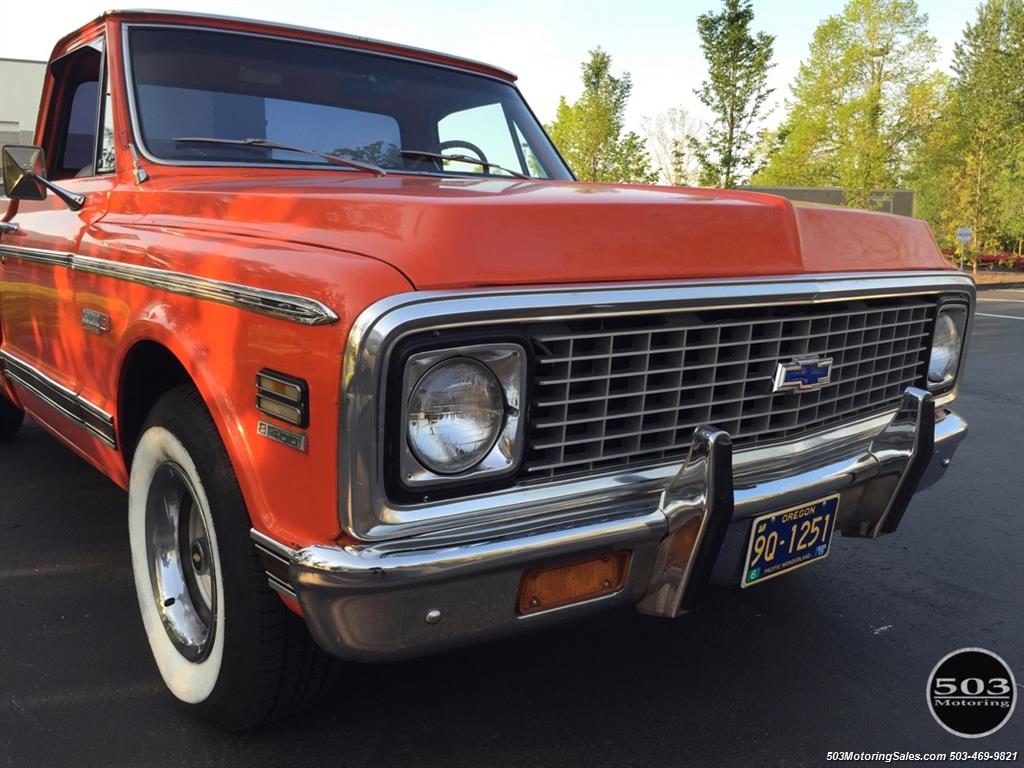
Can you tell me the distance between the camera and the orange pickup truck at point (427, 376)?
162cm

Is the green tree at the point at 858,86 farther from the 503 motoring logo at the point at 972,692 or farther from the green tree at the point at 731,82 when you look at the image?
the 503 motoring logo at the point at 972,692

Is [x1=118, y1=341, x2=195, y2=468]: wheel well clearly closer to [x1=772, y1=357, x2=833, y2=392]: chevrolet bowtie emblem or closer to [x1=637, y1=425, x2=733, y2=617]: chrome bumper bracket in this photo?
[x1=637, y1=425, x2=733, y2=617]: chrome bumper bracket

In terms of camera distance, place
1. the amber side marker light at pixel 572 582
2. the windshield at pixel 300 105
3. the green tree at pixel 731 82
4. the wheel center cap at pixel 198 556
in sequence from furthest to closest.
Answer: the green tree at pixel 731 82 → the windshield at pixel 300 105 → the wheel center cap at pixel 198 556 → the amber side marker light at pixel 572 582

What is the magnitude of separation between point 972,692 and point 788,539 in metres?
0.87

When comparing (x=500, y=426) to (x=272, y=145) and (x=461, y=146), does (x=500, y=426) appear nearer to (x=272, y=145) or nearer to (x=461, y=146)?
(x=272, y=145)

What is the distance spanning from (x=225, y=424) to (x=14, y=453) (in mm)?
3371

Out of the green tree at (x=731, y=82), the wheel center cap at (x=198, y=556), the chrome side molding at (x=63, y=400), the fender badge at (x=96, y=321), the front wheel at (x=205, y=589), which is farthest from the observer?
the green tree at (x=731, y=82)

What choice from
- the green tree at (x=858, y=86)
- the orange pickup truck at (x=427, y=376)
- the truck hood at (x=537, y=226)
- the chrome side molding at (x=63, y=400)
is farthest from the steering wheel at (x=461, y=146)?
the green tree at (x=858, y=86)

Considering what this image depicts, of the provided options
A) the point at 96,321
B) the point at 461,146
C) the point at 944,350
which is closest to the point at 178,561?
the point at 96,321

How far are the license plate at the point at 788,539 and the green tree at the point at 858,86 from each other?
3024cm

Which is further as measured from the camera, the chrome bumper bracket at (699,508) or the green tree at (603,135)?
the green tree at (603,135)

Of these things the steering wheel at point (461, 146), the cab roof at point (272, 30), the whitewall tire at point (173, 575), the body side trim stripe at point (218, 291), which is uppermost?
the cab roof at point (272, 30)

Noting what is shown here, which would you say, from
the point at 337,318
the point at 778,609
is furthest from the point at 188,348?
the point at 778,609

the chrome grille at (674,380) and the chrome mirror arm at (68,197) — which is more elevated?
the chrome mirror arm at (68,197)
